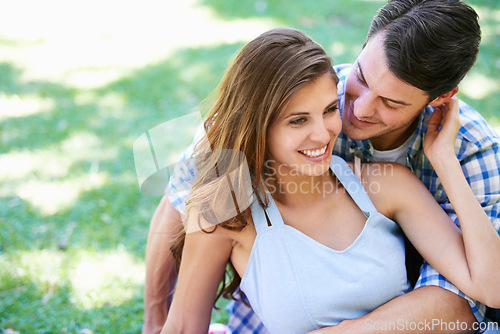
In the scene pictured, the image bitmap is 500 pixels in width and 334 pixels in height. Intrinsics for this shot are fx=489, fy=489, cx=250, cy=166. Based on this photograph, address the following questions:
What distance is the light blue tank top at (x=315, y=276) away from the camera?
2.15 metres

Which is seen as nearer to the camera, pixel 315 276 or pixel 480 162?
pixel 315 276

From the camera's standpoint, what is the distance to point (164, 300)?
10.0 feet

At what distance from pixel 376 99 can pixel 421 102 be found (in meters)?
0.24

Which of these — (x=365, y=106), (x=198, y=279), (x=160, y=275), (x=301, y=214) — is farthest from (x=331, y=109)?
(x=160, y=275)

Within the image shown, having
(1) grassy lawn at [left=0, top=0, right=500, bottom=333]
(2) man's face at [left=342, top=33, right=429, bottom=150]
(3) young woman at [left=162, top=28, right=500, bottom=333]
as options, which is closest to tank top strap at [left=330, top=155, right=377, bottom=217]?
(3) young woman at [left=162, top=28, right=500, bottom=333]

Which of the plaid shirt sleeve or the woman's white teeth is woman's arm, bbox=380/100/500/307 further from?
the woman's white teeth

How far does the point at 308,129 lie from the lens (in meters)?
2.23

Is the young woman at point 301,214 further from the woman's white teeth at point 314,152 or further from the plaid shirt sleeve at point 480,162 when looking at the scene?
the plaid shirt sleeve at point 480,162

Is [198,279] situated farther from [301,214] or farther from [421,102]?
[421,102]

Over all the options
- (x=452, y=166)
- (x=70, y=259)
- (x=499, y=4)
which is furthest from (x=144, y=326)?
(x=499, y=4)

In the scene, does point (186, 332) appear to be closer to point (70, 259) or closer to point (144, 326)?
point (144, 326)

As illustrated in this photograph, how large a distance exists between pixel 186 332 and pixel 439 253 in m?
1.28

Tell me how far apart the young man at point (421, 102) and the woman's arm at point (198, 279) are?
36 centimetres

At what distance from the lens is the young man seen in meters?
2.26
